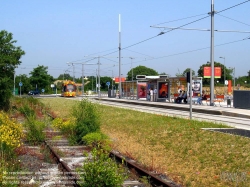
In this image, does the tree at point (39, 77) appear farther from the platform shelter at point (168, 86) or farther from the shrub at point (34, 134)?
the shrub at point (34, 134)

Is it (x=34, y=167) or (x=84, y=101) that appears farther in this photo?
(x=84, y=101)

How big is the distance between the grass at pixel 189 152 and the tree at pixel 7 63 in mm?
11642

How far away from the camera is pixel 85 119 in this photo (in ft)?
46.0

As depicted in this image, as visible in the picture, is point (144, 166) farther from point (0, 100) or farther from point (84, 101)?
point (0, 100)

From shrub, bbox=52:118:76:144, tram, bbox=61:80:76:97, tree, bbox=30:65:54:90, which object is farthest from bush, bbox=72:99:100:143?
tree, bbox=30:65:54:90

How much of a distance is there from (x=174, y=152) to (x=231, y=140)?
7.52 ft

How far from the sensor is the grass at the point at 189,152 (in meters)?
8.62

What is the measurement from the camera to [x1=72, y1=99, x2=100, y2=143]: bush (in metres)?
13.6

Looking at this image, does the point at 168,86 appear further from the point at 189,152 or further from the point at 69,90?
the point at 69,90

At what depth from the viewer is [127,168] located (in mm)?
9477

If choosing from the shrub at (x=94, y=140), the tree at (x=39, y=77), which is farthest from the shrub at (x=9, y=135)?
the tree at (x=39, y=77)

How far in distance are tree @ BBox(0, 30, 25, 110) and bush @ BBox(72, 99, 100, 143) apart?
13447 mm

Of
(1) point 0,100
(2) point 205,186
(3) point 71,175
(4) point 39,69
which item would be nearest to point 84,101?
(3) point 71,175

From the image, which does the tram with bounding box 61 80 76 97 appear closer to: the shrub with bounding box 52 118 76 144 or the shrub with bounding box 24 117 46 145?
the shrub with bounding box 52 118 76 144
